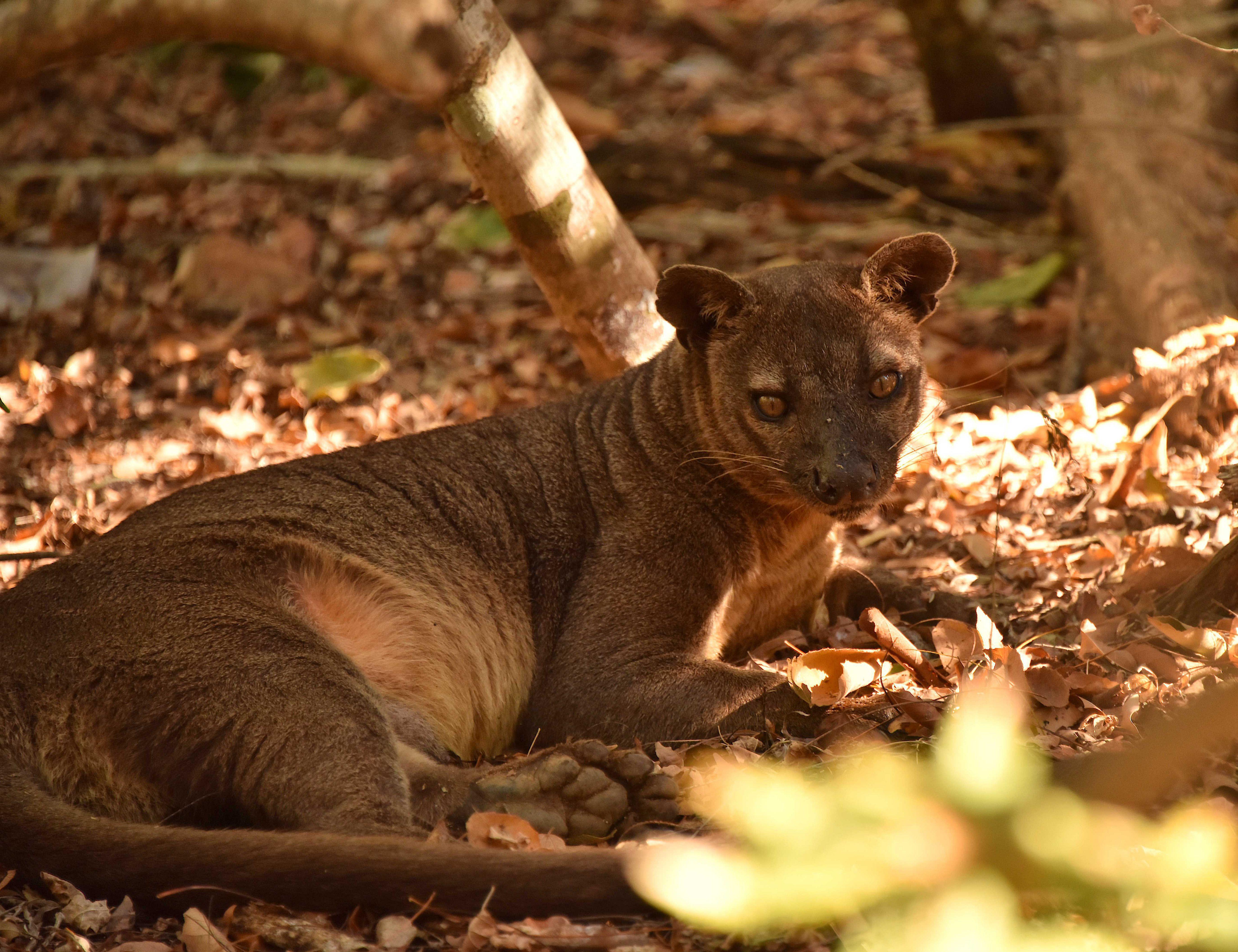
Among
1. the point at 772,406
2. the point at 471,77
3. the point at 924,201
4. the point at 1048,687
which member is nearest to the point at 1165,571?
the point at 1048,687

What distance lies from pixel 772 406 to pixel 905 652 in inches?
36.2

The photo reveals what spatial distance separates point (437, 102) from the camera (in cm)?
473

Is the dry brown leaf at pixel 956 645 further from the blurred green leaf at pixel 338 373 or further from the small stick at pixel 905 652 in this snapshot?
the blurred green leaf at pixel 338 373

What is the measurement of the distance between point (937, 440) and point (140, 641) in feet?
11.8

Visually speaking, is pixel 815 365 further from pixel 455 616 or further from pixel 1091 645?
pixel 455 616

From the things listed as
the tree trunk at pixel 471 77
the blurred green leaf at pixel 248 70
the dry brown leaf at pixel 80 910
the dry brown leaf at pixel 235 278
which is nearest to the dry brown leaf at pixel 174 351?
the dry brown leaf at pixel 235 278

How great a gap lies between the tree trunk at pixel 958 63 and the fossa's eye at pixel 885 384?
4.89 metres

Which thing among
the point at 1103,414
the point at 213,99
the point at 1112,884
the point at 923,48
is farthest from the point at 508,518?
the point at 213,99

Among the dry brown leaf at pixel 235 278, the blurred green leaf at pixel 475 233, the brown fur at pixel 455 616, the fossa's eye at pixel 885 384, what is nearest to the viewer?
the brown fur at pixel 455 616

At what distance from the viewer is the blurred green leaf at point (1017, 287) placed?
6961 millimetres

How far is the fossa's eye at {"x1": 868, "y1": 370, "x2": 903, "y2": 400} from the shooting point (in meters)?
4.07

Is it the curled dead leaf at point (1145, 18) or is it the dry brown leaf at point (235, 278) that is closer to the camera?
the curled dead leaf at point (1145, 18)

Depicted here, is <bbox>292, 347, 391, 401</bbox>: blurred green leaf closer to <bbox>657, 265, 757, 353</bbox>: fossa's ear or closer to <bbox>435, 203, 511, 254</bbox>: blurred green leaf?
<bbox>435, 203, 511, 254</bbox>: blurred green leaf

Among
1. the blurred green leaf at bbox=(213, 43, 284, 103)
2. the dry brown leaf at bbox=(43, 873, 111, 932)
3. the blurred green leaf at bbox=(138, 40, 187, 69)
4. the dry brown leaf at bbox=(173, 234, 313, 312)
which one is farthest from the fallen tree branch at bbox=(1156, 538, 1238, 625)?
the blurred green leaf at bbox=(138, 40, 187, 69)
